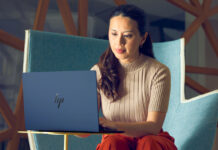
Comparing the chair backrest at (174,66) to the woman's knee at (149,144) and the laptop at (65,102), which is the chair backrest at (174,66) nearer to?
the woman's knee at (149,144)

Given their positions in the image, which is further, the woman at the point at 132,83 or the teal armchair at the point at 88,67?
the teal armchair at the point at 88,67

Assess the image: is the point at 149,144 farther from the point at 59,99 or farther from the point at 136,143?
the point at 59,99

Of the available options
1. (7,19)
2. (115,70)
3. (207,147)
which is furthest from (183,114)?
(7,19)

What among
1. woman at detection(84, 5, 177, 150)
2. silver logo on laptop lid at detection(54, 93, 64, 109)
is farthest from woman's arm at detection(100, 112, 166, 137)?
silver logo on laptop lid at detection(54, 93, 64, 109)

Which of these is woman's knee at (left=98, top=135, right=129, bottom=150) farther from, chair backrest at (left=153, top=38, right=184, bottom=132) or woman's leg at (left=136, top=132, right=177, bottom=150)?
chair backrest at (left=153, top=38, right=184, bottom=132)

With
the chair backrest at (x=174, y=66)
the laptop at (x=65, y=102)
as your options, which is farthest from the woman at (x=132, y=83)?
the chair backrest at (x=174, y=66)

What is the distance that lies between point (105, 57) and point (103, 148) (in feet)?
1.48

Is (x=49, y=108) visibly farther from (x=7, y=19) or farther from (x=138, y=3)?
(x=138, y=3)

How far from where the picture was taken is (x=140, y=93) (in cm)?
144

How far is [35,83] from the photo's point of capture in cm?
115

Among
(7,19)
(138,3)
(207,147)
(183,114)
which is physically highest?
(138,3)

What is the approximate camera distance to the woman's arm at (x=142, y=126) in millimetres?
1183

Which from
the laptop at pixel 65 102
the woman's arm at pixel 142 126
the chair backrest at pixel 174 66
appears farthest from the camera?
the chair backrest at pixel 174 66

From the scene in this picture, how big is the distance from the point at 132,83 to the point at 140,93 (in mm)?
63
